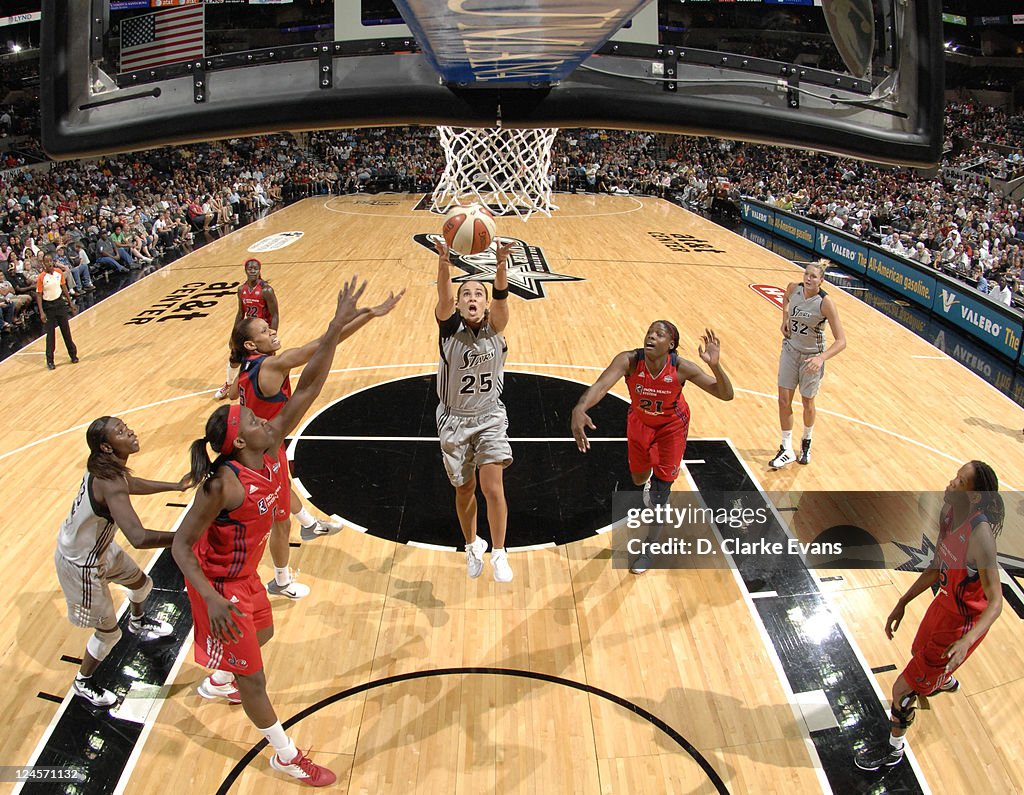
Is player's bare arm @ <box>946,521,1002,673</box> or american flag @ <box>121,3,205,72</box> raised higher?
american flag @ <box>121,3,205,72</box>

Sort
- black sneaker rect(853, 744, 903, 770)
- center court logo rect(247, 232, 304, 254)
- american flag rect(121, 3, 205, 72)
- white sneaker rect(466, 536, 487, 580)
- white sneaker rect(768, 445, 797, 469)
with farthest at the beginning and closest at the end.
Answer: center court logo rect(247, 232, 304, 254), white sneaker rect(768, 445, 797, 469), white sneaker rect(466, 536, 487, 580), black sneaker rect(853, 744, 903, 770), american flag rect(121, 3, 205, 72)

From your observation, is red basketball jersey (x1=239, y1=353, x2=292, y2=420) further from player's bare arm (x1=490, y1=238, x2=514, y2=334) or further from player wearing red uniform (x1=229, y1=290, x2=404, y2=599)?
→ player's bare arm (x1=490, y1=238, x2=514, y2=334)

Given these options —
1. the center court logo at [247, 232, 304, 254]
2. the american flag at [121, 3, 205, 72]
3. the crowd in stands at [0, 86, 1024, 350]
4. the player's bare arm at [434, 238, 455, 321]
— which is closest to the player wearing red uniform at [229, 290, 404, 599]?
the player's bare arm at [434, 238, 455, 321]

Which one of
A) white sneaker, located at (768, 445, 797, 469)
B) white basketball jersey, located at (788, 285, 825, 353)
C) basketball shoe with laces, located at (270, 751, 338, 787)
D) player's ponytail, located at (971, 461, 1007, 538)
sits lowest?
basketball shoe with laces, located at (270, 751, 338, 787)

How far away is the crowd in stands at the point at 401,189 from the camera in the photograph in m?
14.8

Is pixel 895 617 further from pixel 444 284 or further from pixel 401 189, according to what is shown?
pixel 401 189

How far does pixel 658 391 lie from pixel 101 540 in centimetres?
342

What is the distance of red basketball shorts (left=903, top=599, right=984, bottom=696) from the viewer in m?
3.71

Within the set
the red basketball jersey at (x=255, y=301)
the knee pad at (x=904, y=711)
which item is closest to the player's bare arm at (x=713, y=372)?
the knee pad at (x=904, y=711)

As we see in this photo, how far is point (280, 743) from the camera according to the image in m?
3.80

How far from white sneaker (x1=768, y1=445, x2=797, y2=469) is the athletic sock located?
492 centimetres

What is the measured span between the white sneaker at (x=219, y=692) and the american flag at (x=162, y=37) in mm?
3382

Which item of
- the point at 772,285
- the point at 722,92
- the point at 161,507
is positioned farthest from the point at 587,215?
the point at 722,92

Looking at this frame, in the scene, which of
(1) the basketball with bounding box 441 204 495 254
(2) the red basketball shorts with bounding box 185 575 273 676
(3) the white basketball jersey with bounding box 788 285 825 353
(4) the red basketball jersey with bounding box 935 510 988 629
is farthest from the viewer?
(3) the white basketball jersey with bounding box 788 285 825 353
